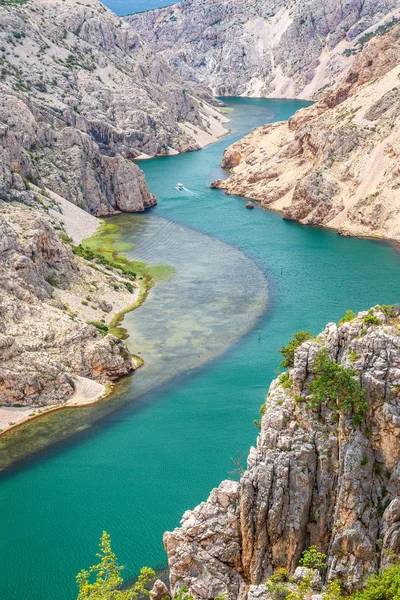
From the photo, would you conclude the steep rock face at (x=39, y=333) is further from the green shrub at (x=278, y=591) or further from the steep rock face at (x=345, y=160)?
the steep rock face at (x=345, y=160)

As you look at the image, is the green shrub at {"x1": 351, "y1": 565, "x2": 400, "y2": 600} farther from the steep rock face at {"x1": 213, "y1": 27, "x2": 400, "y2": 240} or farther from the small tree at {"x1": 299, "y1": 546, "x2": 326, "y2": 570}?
the steep rock face at {"x1": 213, "y1": 27, "x2": 400, "y2": 240}

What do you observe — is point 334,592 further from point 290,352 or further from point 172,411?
point 172,411

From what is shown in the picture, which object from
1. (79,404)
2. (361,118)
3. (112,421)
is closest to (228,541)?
(112,421)

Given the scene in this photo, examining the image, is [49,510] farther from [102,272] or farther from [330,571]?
[102,272]

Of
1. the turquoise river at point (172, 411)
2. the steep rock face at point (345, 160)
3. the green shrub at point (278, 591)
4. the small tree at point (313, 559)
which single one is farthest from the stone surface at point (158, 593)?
the steep rock face at point (345, 160)

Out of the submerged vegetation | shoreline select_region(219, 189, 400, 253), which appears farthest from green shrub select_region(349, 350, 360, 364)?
shoreline select_region(219, 189, 400, 253)

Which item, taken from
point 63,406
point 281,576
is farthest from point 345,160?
point 281,576
